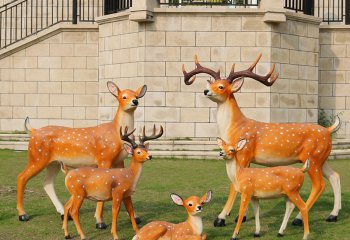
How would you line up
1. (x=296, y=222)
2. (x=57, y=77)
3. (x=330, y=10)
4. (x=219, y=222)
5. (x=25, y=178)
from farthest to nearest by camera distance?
(x=330, y=10) < (x=57, y=77) < (x=25, y=178) < (x=296, y=222) < (x=219, y=222)

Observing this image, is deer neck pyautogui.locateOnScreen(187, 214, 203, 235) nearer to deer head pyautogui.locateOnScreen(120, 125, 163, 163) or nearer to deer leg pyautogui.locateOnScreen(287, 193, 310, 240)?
deer head pyautogui.locateOnScreen(120, 125, 163, 163)

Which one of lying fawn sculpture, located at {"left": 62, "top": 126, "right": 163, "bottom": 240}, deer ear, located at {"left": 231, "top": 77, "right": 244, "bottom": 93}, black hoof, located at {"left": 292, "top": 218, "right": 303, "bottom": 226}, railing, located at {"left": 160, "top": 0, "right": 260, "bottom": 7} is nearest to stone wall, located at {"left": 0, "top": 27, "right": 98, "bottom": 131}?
railing, located at {"left": 160, "top": 0, "right": 260, "bottom": 7}

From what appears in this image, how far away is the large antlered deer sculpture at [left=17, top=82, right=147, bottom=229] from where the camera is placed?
934cm

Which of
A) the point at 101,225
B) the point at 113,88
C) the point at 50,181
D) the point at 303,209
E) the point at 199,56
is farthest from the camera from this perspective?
the point at 199,56

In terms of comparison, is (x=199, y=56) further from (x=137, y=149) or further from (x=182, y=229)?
(x=182, y=229)

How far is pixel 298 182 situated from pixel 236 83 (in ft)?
6.53

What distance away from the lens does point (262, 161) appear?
373 inches

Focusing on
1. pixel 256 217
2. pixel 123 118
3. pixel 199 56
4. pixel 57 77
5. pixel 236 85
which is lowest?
pixel 256 217

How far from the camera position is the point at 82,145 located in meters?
9.38

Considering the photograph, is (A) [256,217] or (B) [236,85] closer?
(A) [256,217]

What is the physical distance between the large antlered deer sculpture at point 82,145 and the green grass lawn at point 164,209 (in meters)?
0.46

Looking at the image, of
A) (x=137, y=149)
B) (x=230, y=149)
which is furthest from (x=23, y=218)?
(x=230, y=149)

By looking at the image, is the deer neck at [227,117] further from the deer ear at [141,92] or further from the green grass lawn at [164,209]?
the green grass lawn at [164,209]

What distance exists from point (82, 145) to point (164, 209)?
6.46ft
